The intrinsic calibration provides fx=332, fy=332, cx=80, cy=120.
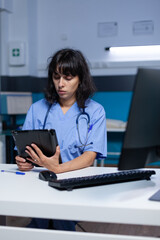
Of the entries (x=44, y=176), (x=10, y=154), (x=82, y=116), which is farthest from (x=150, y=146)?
(x=10, y=154)

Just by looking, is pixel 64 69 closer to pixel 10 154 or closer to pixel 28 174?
pixel 28 174

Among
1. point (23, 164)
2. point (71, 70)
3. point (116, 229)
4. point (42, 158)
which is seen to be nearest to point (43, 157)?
point (42, 158)

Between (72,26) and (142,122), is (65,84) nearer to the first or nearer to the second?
(142,122)

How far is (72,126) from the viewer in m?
1.65

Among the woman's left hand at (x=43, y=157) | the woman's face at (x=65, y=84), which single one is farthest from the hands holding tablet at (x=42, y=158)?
the woman's face at (x=65, y=84)

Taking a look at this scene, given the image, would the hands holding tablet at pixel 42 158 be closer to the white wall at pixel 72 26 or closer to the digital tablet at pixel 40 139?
the digital tablet at pixel 40 139

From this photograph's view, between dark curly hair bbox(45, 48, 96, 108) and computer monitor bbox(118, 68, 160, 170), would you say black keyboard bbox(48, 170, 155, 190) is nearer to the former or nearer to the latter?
computer monitor bbox(118, 68, 160, 170)

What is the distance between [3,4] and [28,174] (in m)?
3.37

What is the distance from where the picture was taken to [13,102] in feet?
13.6

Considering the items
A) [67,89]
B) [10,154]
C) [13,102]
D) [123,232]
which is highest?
[67,89]

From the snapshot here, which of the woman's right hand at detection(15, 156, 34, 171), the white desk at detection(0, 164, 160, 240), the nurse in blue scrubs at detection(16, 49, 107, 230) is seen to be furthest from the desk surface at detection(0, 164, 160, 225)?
the nurse in blue scrubs at detection(16, 49, 107, 230)

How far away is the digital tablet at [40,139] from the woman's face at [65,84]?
1.37 ft

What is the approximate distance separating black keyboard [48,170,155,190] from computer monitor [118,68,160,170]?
0.63 ft

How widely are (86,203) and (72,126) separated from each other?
30.8 inches
